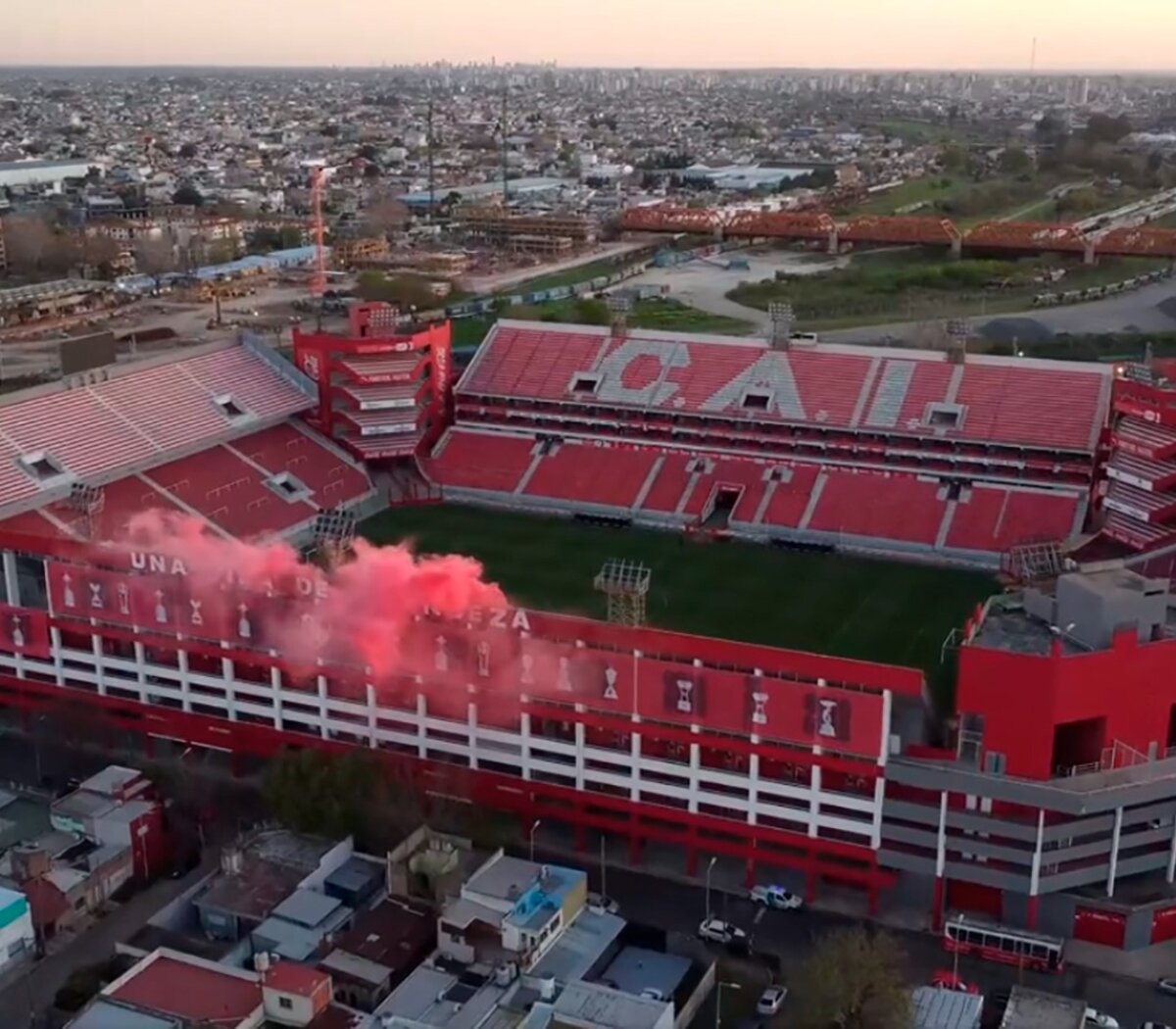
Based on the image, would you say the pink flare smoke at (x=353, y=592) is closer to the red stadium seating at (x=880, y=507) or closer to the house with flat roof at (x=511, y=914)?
the house with flat roof at (x=511, y=914)

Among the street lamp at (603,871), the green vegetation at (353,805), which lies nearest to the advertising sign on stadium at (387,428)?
the green vegetation at (353,805)

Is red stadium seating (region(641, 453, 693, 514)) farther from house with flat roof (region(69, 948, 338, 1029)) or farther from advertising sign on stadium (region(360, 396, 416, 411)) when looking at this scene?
house with flat roof (region(69, 948, 338, 1029))

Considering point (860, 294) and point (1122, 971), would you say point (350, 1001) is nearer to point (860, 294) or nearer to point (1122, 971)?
point (1122, 971)

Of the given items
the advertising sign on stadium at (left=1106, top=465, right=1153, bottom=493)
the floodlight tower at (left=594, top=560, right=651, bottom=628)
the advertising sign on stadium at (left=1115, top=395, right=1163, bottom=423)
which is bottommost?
the advertising sign on stadium at (left=1106, top=465, right=1153, bottom=493)

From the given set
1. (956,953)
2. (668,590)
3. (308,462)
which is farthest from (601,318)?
(956,953)

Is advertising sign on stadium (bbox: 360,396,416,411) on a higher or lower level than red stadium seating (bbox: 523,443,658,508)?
higher

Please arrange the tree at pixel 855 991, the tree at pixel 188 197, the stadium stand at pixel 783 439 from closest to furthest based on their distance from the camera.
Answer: the tree at pixel 855 991, the stadium stand at pixel 783 439, the tree at pixel 188 197

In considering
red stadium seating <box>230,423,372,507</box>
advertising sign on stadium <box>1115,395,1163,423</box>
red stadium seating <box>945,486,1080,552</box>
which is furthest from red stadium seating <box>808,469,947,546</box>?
red stadium seating <box>230,423,372,507</box>
